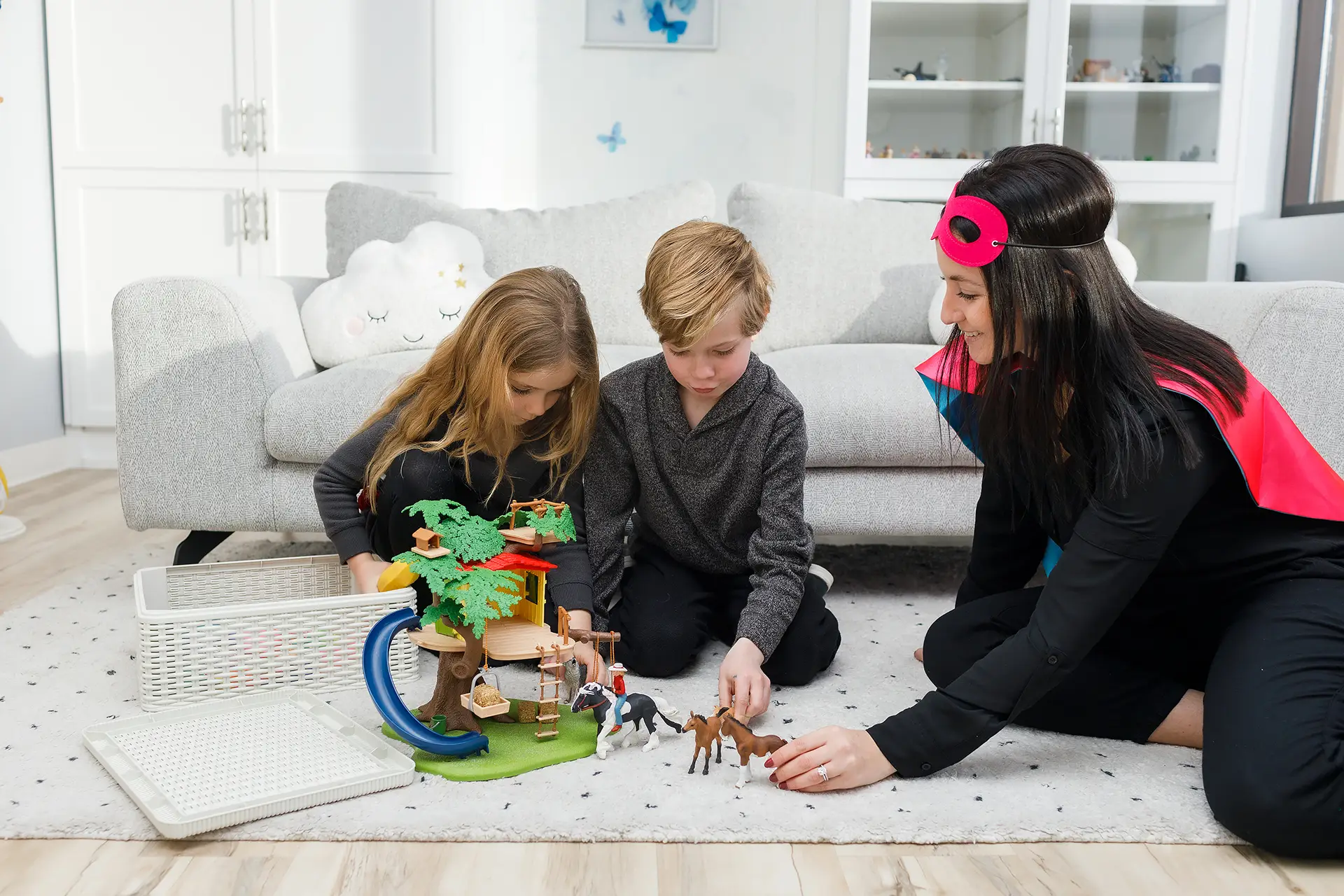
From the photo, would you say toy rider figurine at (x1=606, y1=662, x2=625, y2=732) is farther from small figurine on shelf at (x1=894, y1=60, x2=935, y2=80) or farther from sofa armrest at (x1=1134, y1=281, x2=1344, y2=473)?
small figurine on shelf at (x1=894, y1=60, x2=935, y2=80)

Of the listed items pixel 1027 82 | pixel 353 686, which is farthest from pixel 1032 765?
pixel 1027 82

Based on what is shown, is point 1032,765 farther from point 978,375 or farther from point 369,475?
point 369,475

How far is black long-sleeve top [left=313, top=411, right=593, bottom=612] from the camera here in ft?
5.12

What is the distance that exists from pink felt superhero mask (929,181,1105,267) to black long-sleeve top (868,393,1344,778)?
0.24 metres

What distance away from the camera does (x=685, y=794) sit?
1.13m

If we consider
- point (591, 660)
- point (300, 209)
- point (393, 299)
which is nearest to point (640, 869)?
point (591, 660)

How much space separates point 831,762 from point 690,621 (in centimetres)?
43

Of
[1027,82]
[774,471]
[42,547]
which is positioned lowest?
[42,547]

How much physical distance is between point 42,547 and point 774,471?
5.46 ft

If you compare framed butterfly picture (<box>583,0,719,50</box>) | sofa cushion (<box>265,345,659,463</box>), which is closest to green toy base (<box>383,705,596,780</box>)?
sofa cushion (<box>265,345,659,463</box>)

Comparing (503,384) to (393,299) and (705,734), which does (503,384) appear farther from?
(393,299)

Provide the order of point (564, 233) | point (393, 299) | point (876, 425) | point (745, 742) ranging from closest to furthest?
point (745, 742), point (876, 425), point (393, 299), point (564, 233)

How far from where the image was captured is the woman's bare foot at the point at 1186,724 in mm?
1282

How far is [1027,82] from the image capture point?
10.8ft
